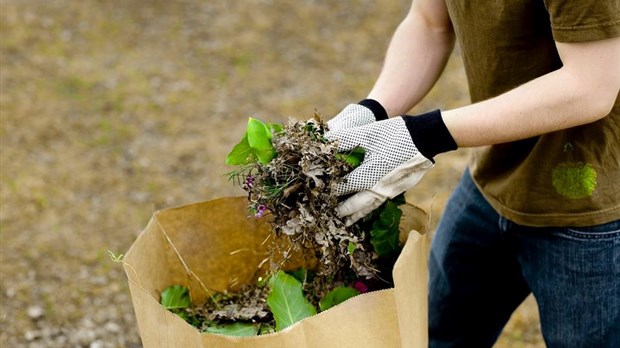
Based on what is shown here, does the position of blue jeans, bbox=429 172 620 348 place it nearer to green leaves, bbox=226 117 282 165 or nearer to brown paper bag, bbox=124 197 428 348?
brown paper bag, bbox=124 197 428 348

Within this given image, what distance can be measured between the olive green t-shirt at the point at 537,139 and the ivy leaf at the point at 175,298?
685mm

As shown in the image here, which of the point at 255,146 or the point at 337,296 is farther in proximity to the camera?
the point at 337,296

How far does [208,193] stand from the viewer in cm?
362

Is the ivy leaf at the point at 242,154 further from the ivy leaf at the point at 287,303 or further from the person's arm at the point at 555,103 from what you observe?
the person's arm at the point at 555,103

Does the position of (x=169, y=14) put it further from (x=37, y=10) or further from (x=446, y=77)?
(x=446, y=77)

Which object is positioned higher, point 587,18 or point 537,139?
point 587,18

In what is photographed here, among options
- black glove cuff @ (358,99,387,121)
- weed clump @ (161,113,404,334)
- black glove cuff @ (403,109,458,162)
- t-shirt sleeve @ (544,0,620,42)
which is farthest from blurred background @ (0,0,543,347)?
t-shirt sleeve @ (544,0,620,42)

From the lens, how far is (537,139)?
161 centimetres

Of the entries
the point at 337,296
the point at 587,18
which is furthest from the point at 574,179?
the point at 337,296

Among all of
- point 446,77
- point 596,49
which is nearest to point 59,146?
point 446,77

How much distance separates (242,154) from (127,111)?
2.86m

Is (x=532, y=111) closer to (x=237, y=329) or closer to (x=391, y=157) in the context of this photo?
(x=391, y=157)

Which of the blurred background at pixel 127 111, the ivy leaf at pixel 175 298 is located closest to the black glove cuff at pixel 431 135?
the ivy leaf at pixel 175 298

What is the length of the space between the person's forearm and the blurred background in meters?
1.30
